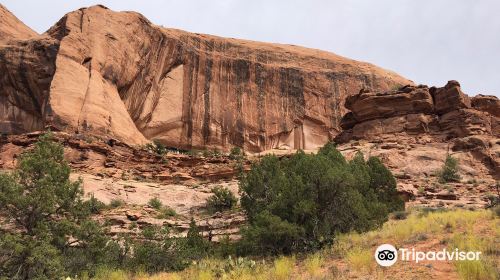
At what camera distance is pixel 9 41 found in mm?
41969

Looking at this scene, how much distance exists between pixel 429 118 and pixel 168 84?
26.0 m

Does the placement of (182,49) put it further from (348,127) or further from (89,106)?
(348,127)

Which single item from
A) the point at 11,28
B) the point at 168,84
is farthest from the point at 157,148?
the point at 11,28

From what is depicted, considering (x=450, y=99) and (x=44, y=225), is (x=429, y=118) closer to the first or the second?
(x=450, y=99)

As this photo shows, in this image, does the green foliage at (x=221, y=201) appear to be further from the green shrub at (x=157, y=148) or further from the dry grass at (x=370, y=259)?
the dry grass at (x=370, y=259)

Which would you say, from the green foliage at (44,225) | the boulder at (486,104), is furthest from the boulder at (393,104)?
the green foliage at (44,225)

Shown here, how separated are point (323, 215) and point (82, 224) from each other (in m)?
7.97

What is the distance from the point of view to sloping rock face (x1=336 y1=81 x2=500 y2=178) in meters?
35.8

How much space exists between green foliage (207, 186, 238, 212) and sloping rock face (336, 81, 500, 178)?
16535mm

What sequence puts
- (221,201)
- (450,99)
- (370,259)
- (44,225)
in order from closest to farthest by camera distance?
(370,259) → (44,225) → (221,201) → (450,99)

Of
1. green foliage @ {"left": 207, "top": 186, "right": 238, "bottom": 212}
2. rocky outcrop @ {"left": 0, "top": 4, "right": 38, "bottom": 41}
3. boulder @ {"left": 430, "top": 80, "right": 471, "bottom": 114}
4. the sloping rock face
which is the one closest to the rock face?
rocky outcrop @ {"left": 0, "top": 4, "right": 38, "bottom": 41}

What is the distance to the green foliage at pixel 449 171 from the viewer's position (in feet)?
96.1

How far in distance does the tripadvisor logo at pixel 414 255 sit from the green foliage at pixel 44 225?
8.47m

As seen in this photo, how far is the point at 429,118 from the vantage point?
38281 mm
